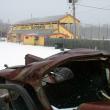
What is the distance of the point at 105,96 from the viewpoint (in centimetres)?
462

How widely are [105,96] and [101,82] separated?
0.20m

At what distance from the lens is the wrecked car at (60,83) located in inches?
143

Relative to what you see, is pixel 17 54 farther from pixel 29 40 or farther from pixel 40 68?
pixel 29 40

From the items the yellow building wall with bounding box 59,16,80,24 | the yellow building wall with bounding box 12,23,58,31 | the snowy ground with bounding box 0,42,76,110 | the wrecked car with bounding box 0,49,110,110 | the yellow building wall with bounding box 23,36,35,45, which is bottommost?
the yellow building wall with bounding box 23,36,35,45

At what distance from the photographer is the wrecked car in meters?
3.64

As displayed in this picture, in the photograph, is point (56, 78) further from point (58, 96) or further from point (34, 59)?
point (34, 59)

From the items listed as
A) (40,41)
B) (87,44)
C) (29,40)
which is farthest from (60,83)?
(29,40)

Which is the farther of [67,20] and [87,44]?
[67,20]

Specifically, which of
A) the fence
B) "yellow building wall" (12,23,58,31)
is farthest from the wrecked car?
"yellow building wall" (12,23,58,31)

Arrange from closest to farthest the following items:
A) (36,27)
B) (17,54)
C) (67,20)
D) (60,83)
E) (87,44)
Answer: (60,83)
(17,54)
(87,44)
(67,20)
(36,27)

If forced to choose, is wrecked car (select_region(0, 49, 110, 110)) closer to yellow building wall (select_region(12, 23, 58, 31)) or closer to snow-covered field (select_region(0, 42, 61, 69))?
snow-covered field (select_region(0, 42, 61, 69))

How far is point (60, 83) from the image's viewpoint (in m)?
4.62

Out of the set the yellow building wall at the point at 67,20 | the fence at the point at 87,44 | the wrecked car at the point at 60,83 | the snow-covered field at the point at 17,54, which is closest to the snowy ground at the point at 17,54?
the snow-covered field at the point at 17,54

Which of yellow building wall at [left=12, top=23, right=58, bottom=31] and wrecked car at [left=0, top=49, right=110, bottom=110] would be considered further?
yellow building wall at [left=12, top=23, right=58, bottom=31]
